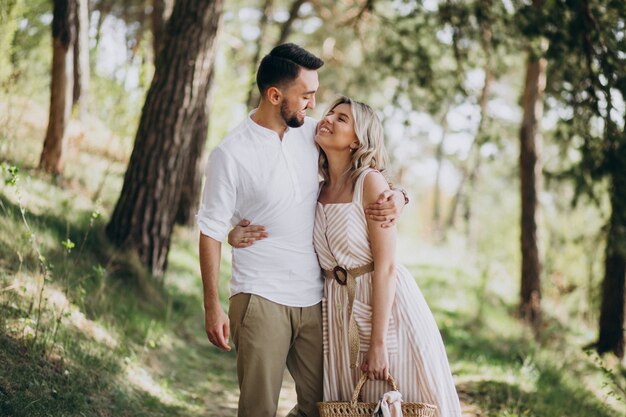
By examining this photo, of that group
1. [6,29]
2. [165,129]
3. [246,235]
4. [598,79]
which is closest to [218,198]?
[246,235]

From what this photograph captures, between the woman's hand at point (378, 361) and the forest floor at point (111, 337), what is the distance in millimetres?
1705

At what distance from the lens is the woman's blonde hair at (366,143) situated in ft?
11.8

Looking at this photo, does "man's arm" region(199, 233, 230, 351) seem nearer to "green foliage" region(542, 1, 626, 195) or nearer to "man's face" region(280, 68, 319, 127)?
"man's face" region(280, 68, 319, 127)

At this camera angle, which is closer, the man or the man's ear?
the man

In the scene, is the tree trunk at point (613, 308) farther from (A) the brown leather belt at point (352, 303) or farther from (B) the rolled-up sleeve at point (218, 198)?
(B) the rolled-up sleeve at point (218, 198)

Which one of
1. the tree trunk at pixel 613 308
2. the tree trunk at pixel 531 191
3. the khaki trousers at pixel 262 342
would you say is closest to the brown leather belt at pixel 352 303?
the khaki trousers at pixel 262 342

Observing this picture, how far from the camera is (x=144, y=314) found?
6160mm

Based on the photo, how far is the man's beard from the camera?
364cm

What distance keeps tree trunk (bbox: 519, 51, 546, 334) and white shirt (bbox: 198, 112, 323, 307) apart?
7.96m

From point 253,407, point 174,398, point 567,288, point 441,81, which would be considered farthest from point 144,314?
point 567,288

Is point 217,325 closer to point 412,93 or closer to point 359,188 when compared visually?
point 359,188

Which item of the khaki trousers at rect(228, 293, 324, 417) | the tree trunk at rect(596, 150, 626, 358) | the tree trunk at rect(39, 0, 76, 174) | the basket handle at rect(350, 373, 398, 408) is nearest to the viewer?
the basket handle at rect(350, 373, 398, 408)

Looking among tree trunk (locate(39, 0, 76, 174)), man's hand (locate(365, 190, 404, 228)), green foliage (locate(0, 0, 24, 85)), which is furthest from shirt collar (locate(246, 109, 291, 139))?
tree trunk (locate(39, 0, 76, 174))

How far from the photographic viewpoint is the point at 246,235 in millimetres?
3559
